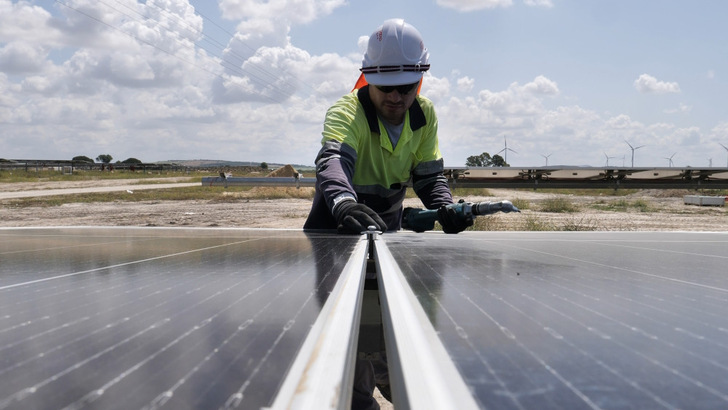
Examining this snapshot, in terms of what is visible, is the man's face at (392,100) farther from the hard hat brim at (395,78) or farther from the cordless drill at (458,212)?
the cordless drill at (458,212)

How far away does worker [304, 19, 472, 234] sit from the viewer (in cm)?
309

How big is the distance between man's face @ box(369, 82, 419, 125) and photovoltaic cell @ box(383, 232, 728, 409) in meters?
1.43

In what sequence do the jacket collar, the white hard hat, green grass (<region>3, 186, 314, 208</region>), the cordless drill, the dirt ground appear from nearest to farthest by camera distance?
1. the cordless drill
2. the white hard hat
3. the jacket collar
4. the dirt ground
5. green grass (<region>3, 186, 314, 208</region>)

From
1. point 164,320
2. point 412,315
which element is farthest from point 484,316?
point 164,320

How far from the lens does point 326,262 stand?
1854mm

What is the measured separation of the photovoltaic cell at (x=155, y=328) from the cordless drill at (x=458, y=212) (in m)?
1.06

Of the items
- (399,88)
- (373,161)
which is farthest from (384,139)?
(399,88)

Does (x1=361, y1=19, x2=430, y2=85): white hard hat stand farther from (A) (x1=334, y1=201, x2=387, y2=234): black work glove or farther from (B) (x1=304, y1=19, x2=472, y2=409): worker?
(A) (x1=334, y1=201, x2=387, y2=234): black work glove

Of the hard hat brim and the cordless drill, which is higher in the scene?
the hard hat brim

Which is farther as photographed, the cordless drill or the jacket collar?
the jacket collar

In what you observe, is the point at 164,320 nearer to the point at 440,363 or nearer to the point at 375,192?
the point at 440,363

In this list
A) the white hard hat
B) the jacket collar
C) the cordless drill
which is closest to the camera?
the cordless drill

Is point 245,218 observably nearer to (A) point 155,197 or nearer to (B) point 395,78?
(A) point 155,197

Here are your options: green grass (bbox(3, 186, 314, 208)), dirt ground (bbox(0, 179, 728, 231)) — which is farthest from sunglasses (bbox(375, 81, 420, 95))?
green grass (bbox(3, 186, 314, 208))
